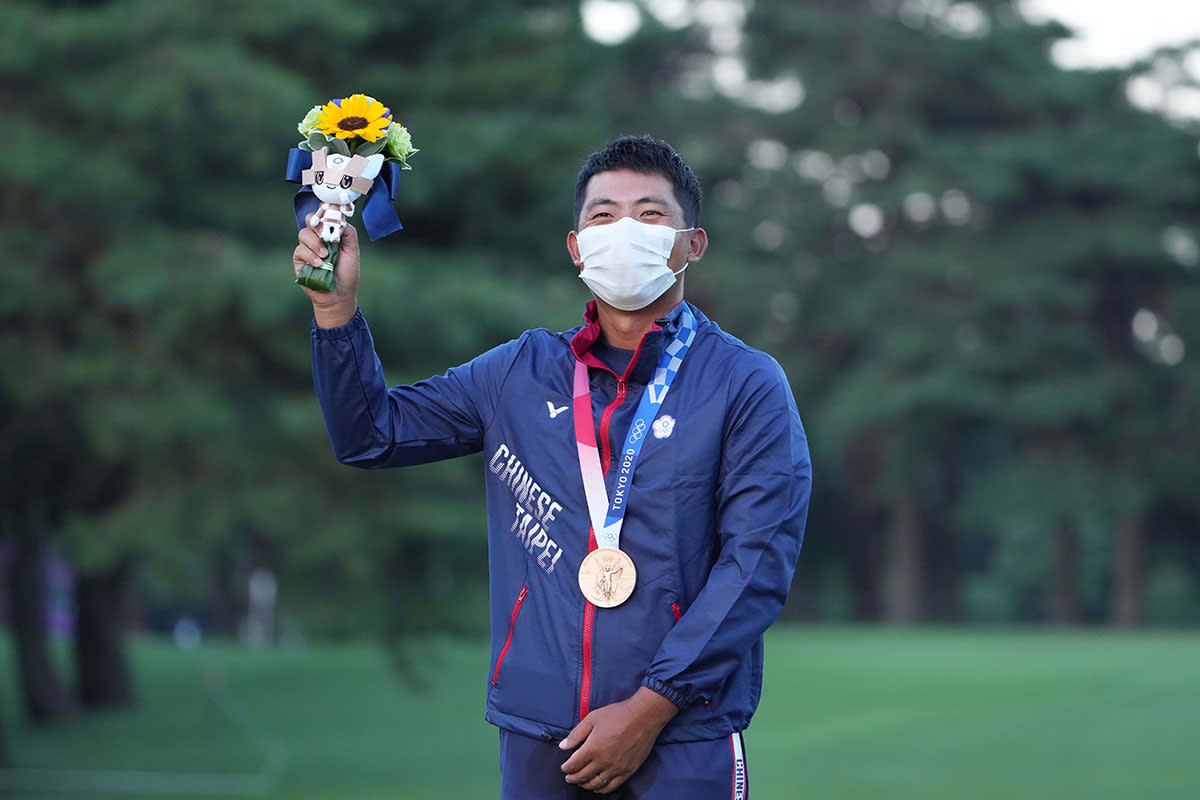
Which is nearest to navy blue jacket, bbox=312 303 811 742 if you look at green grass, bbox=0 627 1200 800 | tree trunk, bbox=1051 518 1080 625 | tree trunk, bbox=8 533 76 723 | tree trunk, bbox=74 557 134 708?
green grass, bbox=0 627 1200 800

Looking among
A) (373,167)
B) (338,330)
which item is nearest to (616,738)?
A: (338,330)

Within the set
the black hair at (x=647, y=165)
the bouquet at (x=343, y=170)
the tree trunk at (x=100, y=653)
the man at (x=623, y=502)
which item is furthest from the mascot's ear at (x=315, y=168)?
the tree trunk at (x=100, y=653)

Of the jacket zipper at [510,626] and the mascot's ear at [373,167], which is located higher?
the mascot's ear at [373,167]

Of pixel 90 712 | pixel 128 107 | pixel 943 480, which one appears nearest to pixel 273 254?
pixel 128 107

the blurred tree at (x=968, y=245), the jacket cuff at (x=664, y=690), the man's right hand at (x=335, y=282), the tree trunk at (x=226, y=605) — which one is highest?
the blurred tree at (x=968, y=245)

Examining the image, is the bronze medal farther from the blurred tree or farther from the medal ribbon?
the blurred tree

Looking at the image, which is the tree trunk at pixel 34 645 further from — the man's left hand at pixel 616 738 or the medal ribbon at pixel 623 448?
the man's left hand at pixel 616 738

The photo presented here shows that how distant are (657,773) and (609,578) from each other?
13.7 inches

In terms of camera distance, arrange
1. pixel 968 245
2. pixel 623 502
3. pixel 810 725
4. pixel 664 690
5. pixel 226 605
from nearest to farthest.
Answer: pixel 664 690
pixel 623 502
pixel 810 725
pixel 968 245
pixel 226 605

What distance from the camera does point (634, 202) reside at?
2.91m

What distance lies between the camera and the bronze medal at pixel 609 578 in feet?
8.68

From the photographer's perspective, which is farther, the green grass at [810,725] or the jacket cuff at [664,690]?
the green grass at [810,725]

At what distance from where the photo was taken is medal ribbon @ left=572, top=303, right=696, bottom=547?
2.67 m

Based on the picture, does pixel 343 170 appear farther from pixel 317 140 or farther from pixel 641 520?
pixel 641 520
